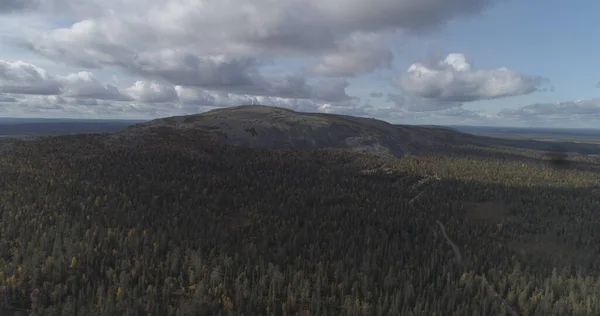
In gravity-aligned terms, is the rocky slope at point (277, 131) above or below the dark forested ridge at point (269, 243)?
above

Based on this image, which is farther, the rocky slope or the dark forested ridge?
the rocky slope

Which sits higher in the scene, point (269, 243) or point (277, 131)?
point (277, 131)

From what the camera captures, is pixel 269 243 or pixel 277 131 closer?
pixel 269 243

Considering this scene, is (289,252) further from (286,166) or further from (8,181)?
(286,166)

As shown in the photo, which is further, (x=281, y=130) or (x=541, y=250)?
(x=281, y=130)

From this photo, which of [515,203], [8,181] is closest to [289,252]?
[8,181]

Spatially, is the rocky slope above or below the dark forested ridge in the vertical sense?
above

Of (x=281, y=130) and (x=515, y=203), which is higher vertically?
(x=281, y=130)

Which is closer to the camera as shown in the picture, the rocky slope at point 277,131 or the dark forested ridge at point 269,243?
the dark forested ridge at point 269,243
